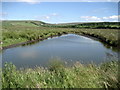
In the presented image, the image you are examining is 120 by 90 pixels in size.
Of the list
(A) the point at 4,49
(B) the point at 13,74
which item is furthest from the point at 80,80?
(A) the point at 4,49

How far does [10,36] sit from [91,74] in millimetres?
17516

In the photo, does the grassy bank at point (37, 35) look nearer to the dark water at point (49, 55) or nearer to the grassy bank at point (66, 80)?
the dark water at point (49, 55)

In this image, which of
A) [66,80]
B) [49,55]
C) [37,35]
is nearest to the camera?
[66,80]

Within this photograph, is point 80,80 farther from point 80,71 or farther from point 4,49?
point 4,49

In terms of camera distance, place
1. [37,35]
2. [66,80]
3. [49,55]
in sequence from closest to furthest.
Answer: [66,80], [49,55], [37,35]

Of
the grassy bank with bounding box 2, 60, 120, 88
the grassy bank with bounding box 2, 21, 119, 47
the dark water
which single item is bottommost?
the dark water

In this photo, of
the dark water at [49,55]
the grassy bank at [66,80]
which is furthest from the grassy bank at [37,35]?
the grassy bank at [66,80]

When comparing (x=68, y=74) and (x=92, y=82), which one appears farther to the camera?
(x=68, y=74)

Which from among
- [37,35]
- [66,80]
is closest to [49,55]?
[66,80]

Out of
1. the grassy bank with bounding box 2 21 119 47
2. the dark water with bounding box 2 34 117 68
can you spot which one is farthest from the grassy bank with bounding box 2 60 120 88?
the grassy bank with bounding box 2 21 119 47


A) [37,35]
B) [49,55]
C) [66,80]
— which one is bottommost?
[49,55]

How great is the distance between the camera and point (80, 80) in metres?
4.54

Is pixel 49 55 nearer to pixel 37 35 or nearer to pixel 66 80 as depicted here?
pixel 66 80

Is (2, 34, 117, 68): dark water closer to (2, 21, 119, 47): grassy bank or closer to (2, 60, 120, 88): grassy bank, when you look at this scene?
(2, 21, 119, 47): grassy bank
